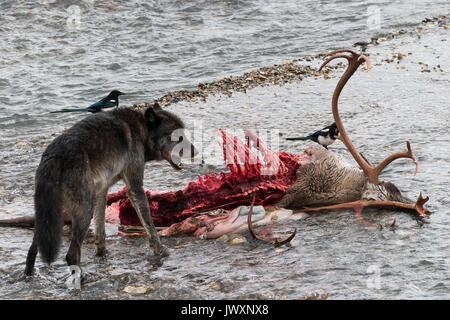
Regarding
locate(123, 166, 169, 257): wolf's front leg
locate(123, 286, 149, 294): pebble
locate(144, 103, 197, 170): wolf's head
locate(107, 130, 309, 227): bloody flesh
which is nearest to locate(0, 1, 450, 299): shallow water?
locate(123, 286, 149, 294): pebble

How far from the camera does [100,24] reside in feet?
57.3

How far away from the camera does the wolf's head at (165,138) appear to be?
570cm

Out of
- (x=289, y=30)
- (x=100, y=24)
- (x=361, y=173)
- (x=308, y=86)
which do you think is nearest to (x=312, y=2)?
(x=289, y=30)

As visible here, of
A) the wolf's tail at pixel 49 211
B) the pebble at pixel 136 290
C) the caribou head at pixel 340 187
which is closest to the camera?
the wolf's tail at pixel 49 211

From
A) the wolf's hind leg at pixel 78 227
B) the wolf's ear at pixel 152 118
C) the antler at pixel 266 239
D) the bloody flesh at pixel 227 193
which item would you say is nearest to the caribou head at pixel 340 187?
the bloody flesh at pixel 227 193

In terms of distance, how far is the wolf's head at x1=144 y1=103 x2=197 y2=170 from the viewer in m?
5.70

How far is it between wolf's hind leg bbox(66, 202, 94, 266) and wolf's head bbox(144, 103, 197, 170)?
3.50ft

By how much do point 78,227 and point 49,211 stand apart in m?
0.34

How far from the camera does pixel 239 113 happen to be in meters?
10.5

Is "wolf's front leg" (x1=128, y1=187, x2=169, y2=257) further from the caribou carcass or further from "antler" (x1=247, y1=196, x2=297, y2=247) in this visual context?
"antler" (x1=247, y1=196, x2=297, y2=247)

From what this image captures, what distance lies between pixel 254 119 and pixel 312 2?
10954mm

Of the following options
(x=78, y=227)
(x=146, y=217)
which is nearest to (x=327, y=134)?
(x=146, y=217)

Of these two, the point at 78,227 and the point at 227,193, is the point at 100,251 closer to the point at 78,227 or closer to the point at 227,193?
the point at 78,227

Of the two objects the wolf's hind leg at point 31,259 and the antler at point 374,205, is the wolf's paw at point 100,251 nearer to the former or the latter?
the wolf's hind leg at point 31,259
